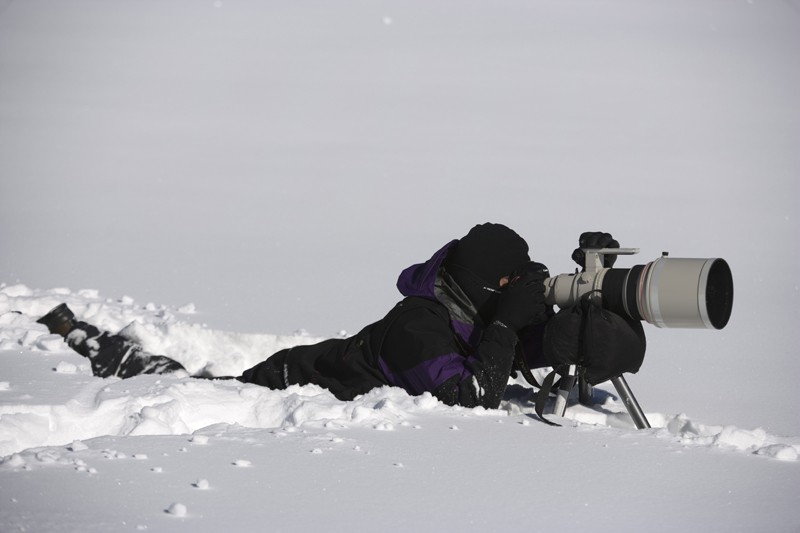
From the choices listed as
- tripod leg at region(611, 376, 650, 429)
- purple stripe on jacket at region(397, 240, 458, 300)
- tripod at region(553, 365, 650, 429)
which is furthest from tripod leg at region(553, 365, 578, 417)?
purple stripe on jacket at region(397, 240, 458, 300)

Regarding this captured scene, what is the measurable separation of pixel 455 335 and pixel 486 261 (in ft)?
0.93

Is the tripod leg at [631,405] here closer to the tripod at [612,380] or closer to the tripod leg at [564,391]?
the tripod at [612,380]

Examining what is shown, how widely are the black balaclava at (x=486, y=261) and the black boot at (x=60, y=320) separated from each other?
205 cm

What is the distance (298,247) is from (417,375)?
12.1ft

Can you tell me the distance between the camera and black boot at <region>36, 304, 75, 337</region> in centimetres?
482

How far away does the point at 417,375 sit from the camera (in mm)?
3570

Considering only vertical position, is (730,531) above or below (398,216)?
below

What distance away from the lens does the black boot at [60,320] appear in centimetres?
482

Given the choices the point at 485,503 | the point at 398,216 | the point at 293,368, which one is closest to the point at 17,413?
the point at 293,368

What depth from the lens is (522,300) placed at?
3.53 m

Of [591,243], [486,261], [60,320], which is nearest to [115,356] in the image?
[60,320]

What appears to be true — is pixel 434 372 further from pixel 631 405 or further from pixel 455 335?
pixel 631 405

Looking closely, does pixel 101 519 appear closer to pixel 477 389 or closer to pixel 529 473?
pixel 529 473

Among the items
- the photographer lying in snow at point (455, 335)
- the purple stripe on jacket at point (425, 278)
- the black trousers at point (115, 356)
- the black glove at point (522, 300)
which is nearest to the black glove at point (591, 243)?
the photographer lying in snow at point (455, 335)
